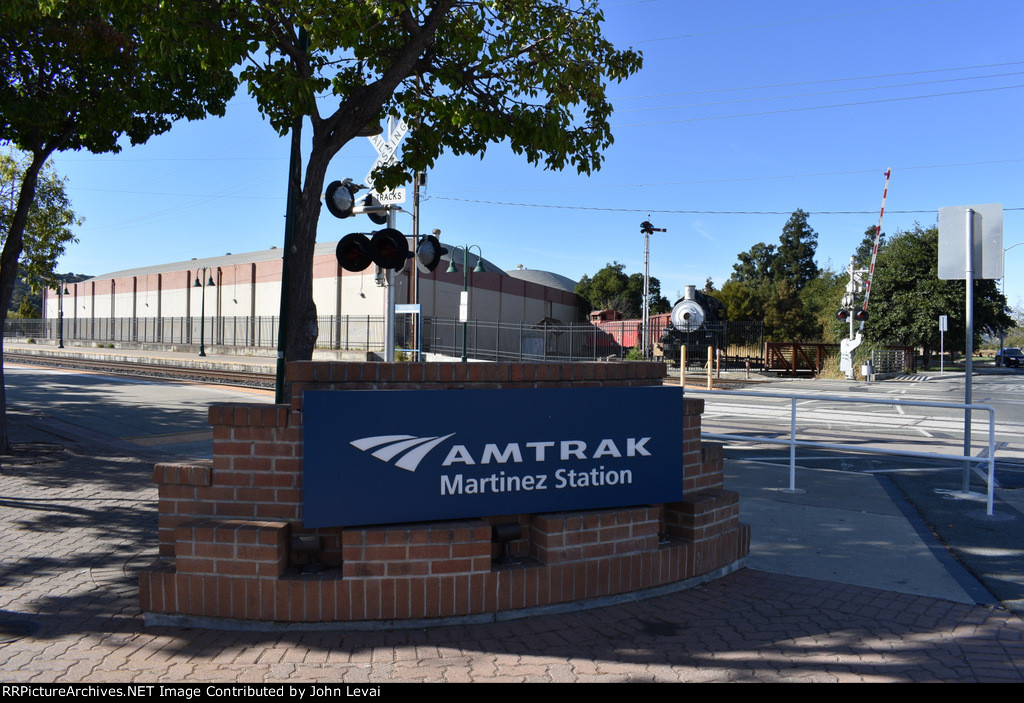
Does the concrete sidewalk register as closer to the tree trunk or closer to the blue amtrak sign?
the blue amtrak sign

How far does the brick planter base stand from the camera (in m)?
3.82

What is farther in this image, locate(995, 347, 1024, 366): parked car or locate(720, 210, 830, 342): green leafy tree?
locate(720, 210, 830, 342): green leafy tree

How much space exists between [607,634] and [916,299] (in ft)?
138

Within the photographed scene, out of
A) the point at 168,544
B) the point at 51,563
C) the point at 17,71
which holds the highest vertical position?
the point at 17,71

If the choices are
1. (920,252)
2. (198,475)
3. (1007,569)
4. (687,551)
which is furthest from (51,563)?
(920,252)

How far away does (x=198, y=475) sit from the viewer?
4.02 meters

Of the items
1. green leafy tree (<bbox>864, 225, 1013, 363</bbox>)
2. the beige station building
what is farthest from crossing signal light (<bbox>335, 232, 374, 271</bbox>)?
green leafy tree (<bbox>864, 225, 1013, 363</bbox>)

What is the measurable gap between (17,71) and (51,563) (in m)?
7.29

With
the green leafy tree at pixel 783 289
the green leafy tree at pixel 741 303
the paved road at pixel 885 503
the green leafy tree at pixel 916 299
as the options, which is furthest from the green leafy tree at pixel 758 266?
the paved road at pixel 885 503

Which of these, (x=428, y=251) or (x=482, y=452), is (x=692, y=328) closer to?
(x=428, y=251)

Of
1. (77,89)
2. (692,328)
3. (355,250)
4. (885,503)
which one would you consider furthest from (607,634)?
(692,328)

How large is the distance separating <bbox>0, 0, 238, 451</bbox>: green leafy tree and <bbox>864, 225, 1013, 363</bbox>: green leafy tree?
39.5m
